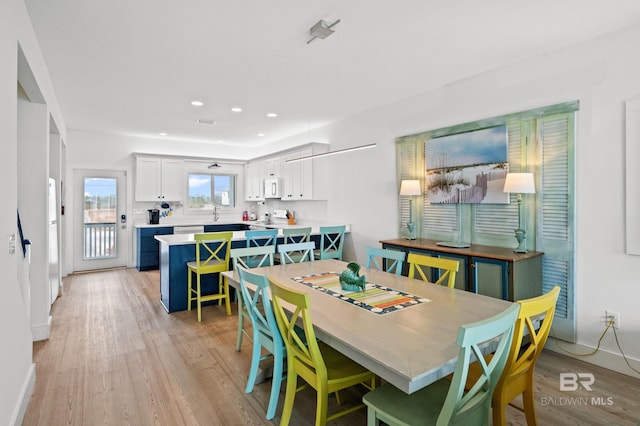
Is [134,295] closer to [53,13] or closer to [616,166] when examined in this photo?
[53,13]

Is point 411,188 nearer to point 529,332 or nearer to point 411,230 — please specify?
point 411,230

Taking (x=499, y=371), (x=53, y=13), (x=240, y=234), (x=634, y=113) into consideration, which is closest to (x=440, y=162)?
(x=634, y=113)

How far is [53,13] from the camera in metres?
2.44

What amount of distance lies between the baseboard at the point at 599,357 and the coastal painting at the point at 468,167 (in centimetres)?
136

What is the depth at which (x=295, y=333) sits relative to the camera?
1.82 m

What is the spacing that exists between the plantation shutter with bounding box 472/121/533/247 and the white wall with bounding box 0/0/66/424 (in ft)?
12.6

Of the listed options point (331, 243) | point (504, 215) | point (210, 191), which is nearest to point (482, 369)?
point (504, 215)

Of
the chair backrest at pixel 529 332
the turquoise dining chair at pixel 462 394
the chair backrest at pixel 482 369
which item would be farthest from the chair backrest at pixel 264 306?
the chair backrest at pixel 529 332

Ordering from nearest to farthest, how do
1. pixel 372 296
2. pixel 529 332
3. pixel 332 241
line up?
1. pixel 529 332
2. pixel 372 296
3. pixel 332 241

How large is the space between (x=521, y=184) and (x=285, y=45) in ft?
7.82

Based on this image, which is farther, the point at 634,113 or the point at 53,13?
the point at 634,113

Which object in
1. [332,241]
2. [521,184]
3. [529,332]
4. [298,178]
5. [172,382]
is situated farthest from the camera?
[298,178]

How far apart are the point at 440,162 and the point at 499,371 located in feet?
9.67

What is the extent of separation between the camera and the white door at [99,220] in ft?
21.3
